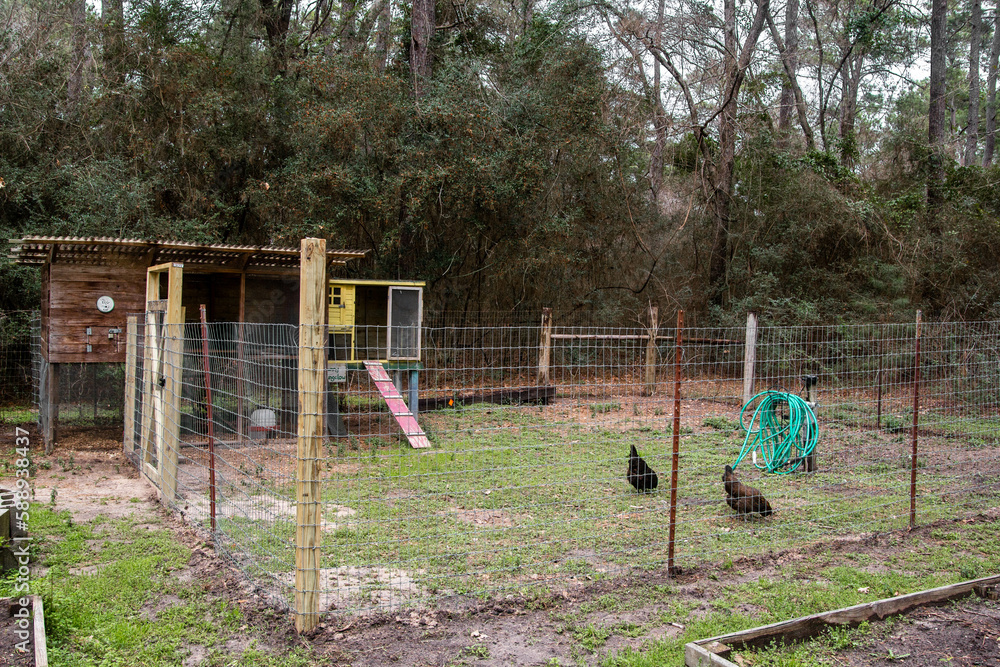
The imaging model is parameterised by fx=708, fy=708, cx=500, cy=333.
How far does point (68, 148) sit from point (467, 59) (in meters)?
7.86

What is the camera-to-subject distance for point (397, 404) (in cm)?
955

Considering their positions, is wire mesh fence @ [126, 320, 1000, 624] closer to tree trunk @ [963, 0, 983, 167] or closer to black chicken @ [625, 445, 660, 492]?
black chicken @ [625, 445, 660, 492]

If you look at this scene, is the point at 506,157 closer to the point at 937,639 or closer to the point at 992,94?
the point at 937,639

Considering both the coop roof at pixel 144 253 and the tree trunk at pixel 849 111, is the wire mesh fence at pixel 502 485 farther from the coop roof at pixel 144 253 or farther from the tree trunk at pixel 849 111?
the tree trunk at pixel 849 111

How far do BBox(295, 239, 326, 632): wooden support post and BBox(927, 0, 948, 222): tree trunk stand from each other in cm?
1645

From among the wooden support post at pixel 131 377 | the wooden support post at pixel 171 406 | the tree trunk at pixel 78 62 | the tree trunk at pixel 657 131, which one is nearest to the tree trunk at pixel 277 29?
the tree trunk at pixel 78 62

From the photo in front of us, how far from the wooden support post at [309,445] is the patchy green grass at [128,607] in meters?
0.33

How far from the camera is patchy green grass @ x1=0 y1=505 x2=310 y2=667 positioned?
356cm

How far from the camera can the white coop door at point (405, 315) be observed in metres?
10.7

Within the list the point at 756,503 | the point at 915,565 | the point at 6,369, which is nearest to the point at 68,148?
the point at 6,369

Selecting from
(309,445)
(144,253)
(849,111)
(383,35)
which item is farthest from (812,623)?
(849,111)

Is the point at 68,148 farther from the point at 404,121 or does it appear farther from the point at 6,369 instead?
the point at 404,121

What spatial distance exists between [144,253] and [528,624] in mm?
7631

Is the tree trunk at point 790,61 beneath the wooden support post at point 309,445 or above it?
above
